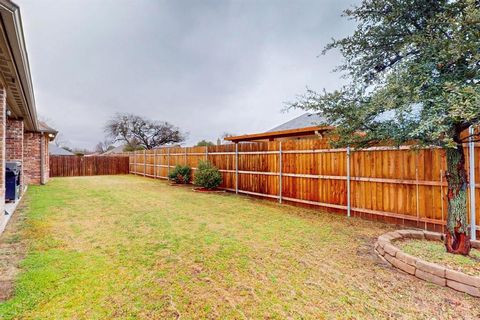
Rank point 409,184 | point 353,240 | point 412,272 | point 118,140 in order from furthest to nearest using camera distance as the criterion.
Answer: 1. point 118,140
2. point 409,184
3. point 353,240
4. point 412,272

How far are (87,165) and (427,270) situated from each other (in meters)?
23.8

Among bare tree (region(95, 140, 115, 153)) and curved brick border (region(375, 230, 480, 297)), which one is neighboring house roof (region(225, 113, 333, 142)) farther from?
bare tree (region(95, 140, 115, 153))

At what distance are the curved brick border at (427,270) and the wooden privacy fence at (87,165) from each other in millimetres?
22793

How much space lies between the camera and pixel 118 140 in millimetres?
38094

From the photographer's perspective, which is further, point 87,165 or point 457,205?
point 87,165

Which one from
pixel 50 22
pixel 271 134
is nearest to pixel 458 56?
pixel 271 134

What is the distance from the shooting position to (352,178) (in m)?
6.30

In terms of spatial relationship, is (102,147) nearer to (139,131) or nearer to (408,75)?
(139,131)

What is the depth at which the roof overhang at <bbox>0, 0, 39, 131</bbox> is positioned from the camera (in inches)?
113

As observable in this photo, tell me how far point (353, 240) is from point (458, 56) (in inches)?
123

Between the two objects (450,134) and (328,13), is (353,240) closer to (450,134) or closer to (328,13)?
(450,134)

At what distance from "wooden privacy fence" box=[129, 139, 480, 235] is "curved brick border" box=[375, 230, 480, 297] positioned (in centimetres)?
136

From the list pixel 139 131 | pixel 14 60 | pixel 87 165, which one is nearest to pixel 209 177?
pixel 14 60

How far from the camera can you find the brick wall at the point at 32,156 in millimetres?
11992
